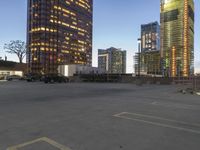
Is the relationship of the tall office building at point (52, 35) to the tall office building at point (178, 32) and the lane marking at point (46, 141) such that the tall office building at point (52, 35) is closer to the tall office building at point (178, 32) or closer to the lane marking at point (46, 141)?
the tall office building at point (178, 32)

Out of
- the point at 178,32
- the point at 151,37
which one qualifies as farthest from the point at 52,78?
the point at 178,32

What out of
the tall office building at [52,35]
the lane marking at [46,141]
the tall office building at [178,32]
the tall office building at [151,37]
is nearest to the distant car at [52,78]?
the lane marking at [46,141]

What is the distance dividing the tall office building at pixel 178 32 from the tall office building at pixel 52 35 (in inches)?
3224

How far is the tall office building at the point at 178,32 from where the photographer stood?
159 metres

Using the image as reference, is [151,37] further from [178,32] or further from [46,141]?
[46,141]

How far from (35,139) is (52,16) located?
16581 centimetres

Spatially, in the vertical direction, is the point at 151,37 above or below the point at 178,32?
below

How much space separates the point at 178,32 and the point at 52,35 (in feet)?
383

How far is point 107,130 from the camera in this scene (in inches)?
190

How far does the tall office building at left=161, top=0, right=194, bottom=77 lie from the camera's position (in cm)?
15936

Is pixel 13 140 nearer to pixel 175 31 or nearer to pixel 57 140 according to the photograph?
pixel 57 140

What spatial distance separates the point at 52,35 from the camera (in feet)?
510

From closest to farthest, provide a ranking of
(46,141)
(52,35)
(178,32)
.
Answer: (46,141) < (52,35) < (178,32)

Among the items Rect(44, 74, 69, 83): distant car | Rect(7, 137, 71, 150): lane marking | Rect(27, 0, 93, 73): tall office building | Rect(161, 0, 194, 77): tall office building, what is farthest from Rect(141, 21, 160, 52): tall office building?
Rect(7, 137, 71, 150): lane marking
